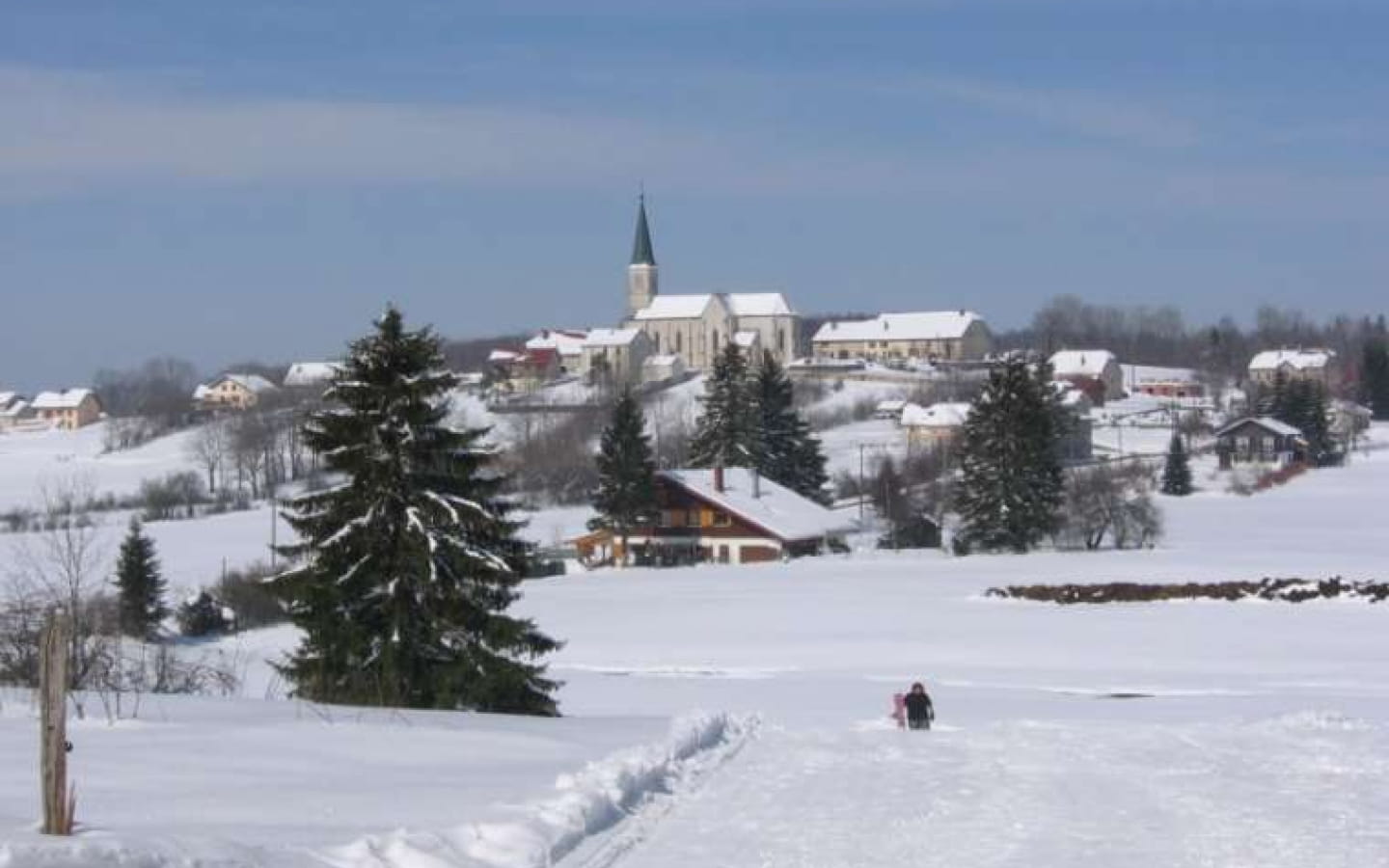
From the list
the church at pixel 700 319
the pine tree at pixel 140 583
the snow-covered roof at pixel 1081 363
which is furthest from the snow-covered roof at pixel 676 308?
the pine tree at pixel 140 583

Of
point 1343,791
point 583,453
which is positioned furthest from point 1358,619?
point 583,453

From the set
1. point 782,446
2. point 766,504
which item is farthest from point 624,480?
point 782,446

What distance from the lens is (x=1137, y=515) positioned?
2601 inches

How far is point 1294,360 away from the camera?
16925 centimetres

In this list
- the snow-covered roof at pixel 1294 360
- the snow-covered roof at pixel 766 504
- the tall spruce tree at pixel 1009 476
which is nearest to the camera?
the tall spruce tree at pixel 1009 476

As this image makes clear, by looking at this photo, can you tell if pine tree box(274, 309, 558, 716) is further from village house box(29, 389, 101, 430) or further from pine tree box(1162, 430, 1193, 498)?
village house box(29, 389, 101, 430)

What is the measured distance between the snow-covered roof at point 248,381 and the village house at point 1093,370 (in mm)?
83262

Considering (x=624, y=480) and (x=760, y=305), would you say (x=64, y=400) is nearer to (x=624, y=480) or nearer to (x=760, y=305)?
(x=760, y=305)

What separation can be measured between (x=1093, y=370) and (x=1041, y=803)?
155m

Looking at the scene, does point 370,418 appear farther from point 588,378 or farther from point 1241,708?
point 588,378

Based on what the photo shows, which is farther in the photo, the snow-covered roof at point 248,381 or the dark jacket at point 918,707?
the snow-covered roof at point 248,381

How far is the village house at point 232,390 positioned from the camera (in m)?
165

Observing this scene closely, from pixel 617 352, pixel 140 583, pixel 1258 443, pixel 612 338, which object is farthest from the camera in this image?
pixel 612 338

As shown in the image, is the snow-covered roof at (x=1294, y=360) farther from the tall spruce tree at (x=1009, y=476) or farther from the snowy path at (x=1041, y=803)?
the snowy path at (x=1041, y=803)
